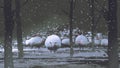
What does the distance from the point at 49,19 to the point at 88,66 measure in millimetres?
22247

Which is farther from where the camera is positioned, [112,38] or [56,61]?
[56,61]

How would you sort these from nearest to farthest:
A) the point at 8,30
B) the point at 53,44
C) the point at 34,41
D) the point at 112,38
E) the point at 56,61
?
the point at 112,38, the point at 8,30, the point at 56,61, the point at 53,44, the point at 34,41

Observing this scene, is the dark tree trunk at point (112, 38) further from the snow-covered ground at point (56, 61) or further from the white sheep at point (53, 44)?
the white sheep at point (53, 44)

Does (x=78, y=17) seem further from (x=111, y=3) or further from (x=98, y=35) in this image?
(x=111, y=3)

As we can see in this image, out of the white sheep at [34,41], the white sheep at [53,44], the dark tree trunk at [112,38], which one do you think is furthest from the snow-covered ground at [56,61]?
the white sheep at [34,41]

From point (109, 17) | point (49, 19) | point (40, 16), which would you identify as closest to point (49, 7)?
point (40, 16)

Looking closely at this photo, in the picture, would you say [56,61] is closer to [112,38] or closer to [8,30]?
[8,30]

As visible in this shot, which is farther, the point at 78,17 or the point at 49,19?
the point at 49,19

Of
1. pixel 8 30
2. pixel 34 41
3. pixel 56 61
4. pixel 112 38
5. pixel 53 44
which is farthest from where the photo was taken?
pixel 34 41

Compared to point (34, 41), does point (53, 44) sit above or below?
below

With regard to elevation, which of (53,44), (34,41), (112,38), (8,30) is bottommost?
(112,38)

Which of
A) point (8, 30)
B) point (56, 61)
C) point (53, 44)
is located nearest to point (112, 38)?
point (8, 30)

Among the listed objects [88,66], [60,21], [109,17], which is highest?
[60,21]

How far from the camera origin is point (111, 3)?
6.79 m
